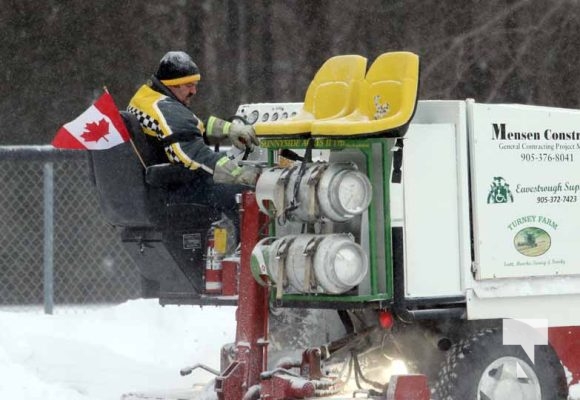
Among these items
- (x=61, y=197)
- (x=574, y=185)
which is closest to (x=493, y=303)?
(x=574, y=185)

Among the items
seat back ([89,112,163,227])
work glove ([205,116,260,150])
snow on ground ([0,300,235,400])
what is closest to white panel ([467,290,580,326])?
work glove ([205,116,260,150])

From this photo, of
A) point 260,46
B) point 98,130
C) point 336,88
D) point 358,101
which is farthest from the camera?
point 260,46

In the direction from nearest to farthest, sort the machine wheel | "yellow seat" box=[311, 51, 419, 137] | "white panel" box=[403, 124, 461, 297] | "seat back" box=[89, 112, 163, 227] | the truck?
1. "yellow seat" box=[311, 51, 419, 137]
2. the truck
3. "white panel" box=[403, 124, 461, 297]
4. the machine wheel
5. "seat back" box=[89, 112, 163, 227]

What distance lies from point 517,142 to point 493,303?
2.48ft

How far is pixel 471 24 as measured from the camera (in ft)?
66.1

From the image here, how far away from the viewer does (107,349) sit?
1066 centimetres

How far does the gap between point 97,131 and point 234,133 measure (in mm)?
679

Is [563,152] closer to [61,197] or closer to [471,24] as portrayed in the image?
[61,197]

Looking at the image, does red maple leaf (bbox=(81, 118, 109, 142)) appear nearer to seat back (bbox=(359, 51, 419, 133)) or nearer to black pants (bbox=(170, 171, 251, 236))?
black pants (bbox=(170, 171, 251, 236))

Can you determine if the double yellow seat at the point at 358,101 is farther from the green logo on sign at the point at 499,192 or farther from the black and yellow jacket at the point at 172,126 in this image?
the green logo on sign at the point at 499,192

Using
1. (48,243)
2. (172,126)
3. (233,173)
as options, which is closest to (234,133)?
(233,173)

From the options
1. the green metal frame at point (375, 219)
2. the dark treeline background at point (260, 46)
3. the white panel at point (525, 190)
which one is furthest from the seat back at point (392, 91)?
the dark treeline background at point (260, 46)

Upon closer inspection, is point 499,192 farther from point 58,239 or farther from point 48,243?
point 58,239

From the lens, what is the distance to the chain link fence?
12.6 metres
